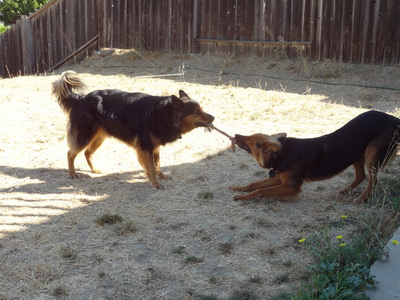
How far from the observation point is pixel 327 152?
18.0 feet

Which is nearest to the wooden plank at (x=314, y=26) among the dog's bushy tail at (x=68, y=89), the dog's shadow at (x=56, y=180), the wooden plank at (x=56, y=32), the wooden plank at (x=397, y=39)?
the wooden plank at (x=397, y=39)

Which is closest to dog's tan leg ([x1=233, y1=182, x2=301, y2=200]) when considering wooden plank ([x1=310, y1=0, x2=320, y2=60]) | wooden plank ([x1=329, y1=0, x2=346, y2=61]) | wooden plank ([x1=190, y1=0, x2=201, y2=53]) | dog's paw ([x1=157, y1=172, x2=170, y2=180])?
dog's paw ([x1=157, y1=172, x2=170, y2=180])

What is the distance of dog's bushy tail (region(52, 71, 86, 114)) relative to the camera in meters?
6.64

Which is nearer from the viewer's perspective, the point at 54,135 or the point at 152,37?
the point at 54,135

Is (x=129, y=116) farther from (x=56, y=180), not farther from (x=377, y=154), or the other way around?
(x=377, y=154)

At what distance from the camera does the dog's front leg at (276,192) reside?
5568mm

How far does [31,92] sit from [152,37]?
5.60 meters

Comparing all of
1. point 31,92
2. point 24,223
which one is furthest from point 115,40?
point 24,223

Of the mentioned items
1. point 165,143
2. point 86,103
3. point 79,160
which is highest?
A: point 86,103

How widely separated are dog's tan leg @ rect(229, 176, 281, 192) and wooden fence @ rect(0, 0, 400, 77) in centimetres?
787

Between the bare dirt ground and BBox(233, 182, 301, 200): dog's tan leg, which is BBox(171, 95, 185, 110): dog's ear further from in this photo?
BBox(233, 182, 301, 200): dog's tan leg

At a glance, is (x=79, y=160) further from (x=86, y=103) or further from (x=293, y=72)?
(x=293, y=72)

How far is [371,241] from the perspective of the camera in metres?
4.08

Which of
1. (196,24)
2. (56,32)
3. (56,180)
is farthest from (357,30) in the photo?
(56,32)
